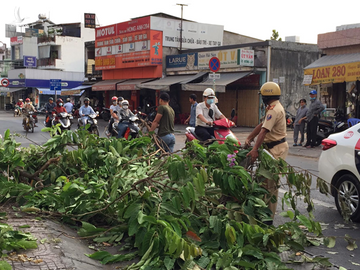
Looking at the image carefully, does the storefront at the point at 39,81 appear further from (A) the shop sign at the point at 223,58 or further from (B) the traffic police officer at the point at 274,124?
(B) the traffic police officer at the point at 274,124

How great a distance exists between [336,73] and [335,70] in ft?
0.47

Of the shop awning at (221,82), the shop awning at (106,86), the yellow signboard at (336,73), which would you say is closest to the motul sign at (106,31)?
the shop awning at (106,86)

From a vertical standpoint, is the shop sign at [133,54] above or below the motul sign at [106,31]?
below

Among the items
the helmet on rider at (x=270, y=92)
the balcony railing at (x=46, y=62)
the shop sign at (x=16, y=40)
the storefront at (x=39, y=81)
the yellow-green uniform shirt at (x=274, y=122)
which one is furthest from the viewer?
the shop sign at (x=16, y=40)

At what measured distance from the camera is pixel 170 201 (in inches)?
184

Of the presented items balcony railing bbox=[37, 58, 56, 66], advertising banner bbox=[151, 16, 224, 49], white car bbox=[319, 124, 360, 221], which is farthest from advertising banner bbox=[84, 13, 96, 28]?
white car bbox=[319, 124, 360, 221]

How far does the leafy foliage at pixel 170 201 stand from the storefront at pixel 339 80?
45.7 ft

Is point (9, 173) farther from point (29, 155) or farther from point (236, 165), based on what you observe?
point (236, 165)

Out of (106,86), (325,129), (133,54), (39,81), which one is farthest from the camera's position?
(39,81)

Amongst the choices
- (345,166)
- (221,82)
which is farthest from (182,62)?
(345,166)

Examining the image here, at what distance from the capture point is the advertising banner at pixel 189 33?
114 feet

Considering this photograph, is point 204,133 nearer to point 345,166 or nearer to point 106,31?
point 345,166

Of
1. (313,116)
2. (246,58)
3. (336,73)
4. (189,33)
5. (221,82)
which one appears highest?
(189,33)

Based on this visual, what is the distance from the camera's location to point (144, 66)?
118 feet
